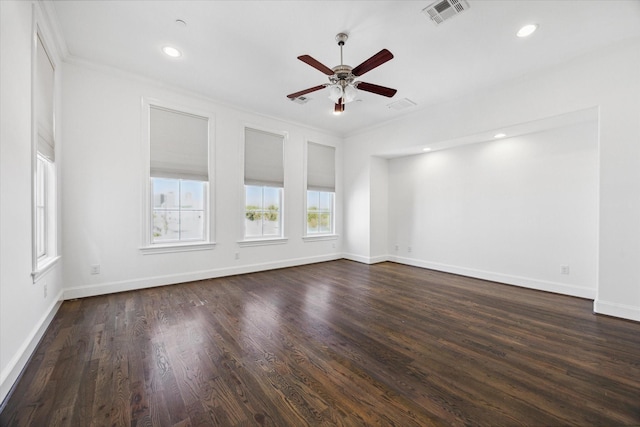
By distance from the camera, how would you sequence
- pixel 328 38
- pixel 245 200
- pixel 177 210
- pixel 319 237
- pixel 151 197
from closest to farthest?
pixel 328 38 < pixel 151 197 < pixel 177 210 < pixel 245 200 < pixel 319 237

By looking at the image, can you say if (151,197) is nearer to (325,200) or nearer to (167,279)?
(167,279)

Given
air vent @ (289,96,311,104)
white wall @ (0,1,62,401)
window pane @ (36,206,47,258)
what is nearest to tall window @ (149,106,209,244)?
window pane @ (36,206,47,258)

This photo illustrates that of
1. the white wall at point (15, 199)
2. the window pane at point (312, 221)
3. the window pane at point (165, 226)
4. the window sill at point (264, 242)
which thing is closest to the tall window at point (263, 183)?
the window sill at point (264, 242)

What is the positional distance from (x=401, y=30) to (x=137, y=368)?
12.8ft

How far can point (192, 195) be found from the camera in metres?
4.38

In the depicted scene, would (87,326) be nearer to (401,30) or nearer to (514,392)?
(514,392)

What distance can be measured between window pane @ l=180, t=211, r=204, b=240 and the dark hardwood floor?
1.17m

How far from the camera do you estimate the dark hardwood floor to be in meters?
1.53

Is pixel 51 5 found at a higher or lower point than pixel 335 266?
higher

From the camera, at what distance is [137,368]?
195cm

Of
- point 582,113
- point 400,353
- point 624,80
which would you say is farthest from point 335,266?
point 624,80

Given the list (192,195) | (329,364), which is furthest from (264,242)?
(329,364)

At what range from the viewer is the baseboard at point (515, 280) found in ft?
12.0

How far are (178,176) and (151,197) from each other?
19.7 inches
